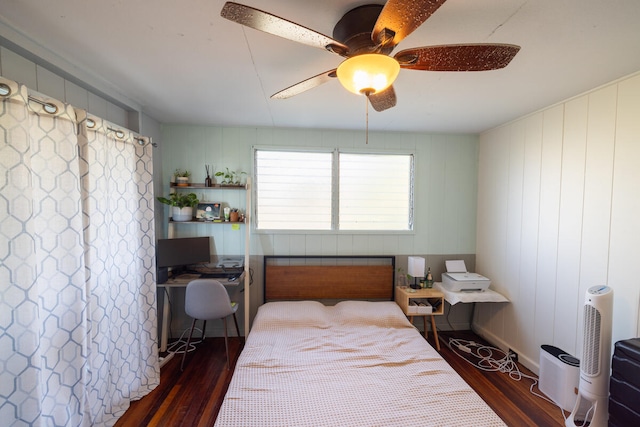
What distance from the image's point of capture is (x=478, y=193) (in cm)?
324

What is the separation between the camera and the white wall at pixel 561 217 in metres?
1.78

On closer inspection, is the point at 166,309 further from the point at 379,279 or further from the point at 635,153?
the point at 635,153

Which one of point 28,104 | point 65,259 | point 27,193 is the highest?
point 28,104

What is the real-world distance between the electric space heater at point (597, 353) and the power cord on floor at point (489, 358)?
1.61 ft

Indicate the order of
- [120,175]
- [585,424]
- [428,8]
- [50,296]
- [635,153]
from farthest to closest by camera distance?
[120,175] < [585,424] < [635,153] < [50,296] < [428,8]

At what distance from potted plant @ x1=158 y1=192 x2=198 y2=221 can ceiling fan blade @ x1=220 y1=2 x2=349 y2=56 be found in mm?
2271

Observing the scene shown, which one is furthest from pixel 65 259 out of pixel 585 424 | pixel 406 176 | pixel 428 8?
pixel 585 424

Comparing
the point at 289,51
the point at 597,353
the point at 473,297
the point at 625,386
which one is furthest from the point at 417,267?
the point at 289,51

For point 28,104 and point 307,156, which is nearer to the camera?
point 28,104

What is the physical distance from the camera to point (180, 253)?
273 centimetres

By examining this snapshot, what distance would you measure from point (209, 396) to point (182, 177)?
2141mm

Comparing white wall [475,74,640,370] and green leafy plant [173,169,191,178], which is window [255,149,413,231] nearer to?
green leafy plant [173,169,191,178]

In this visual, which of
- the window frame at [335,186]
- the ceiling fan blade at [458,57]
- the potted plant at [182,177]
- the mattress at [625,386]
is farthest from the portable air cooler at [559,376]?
the potted plant at [182,177]

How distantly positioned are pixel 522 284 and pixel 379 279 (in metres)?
1.42
